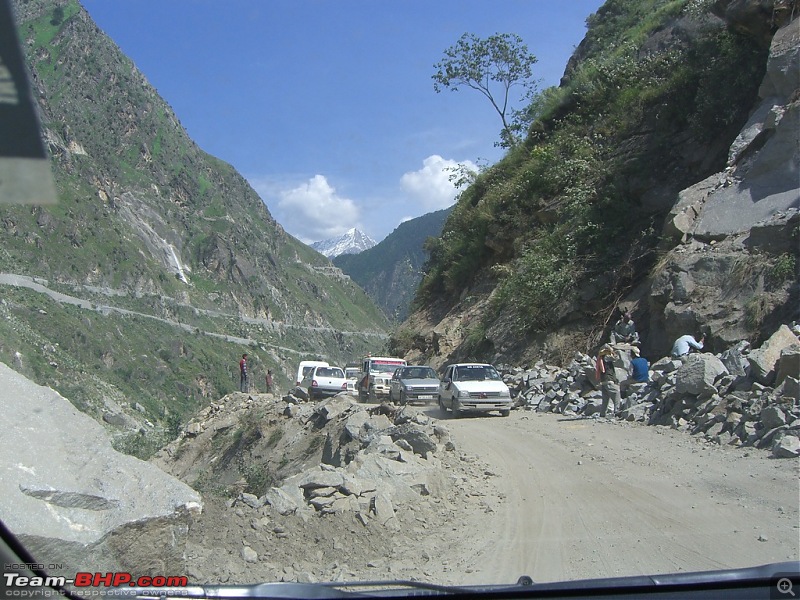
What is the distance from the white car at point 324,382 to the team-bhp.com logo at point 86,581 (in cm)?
2549

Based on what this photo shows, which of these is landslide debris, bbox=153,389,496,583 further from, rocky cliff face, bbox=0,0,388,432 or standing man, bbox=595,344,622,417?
standing man, bbox=595,344,622,417

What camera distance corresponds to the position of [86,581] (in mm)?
4195

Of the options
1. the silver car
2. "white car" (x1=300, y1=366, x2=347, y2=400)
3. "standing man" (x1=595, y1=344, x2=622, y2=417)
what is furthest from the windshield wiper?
"white car" (x1=300, y1=366, x2=347, y2=400)

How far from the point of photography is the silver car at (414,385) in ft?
78.9

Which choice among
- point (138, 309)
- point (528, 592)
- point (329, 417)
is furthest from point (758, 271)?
point (138, 309)

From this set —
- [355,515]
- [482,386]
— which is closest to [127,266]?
[482,386]

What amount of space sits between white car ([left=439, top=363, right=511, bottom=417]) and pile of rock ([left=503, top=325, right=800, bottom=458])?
6.02ft

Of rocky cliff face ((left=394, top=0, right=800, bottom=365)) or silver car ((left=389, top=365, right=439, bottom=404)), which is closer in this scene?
rocky cliff face ((left=394, top=0, right=800, bottom=365))

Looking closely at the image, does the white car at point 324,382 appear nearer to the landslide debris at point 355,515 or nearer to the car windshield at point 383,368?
the car windshield at point 383,368

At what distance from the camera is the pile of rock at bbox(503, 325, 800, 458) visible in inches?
458

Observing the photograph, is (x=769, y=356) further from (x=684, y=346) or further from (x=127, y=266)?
(x=127, y=266)

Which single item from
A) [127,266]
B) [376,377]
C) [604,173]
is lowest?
[376,377]

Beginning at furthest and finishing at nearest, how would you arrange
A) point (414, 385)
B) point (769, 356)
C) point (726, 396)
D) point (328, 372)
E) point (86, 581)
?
1. point (328, 372)
2. point (414, 385)
3. point (769, 356)
4. point (726, 396)
5. point (86, 581)

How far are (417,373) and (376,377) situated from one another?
3.71m
